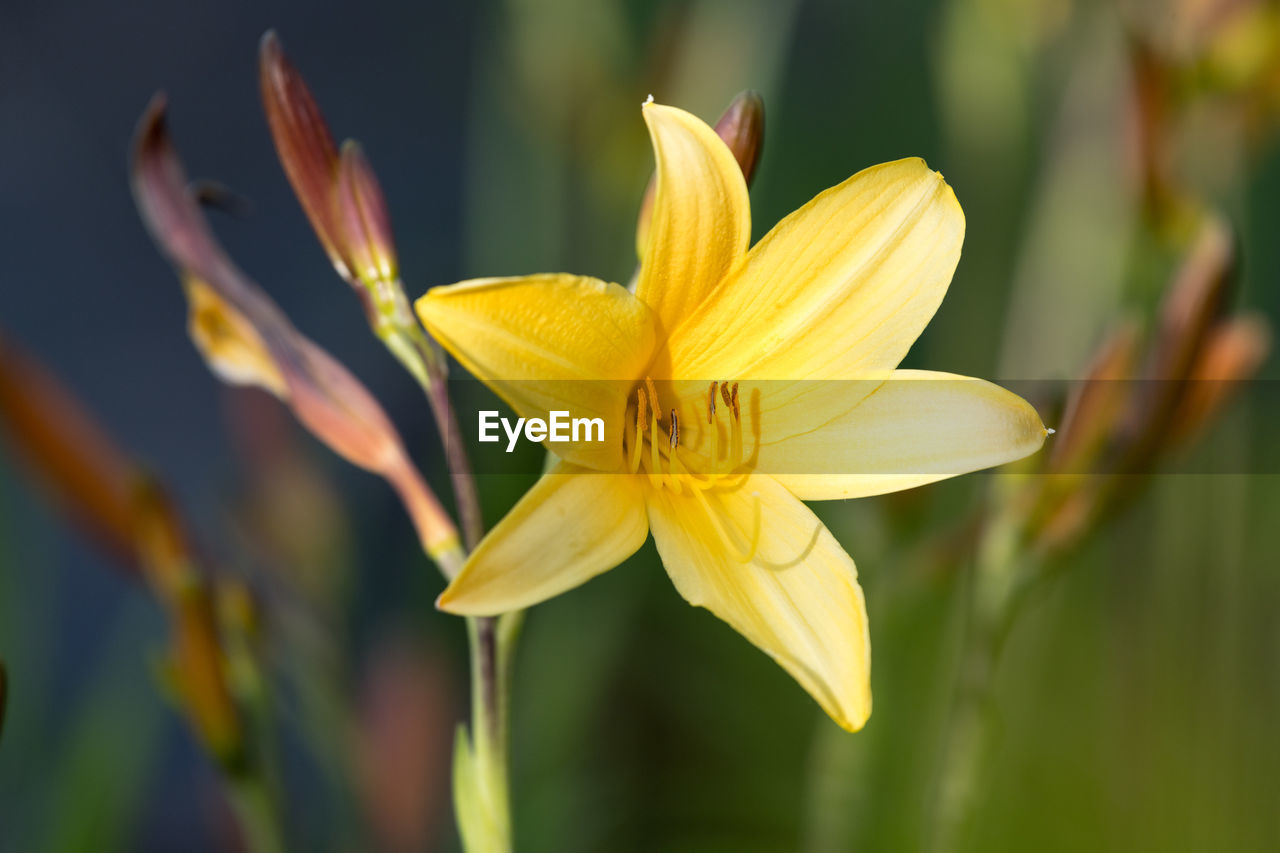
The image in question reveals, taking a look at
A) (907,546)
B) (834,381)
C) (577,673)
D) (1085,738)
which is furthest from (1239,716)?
(834,381)

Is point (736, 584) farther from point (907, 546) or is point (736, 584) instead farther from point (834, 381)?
point (907, 546)

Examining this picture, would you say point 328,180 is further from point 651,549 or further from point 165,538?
point 651,549

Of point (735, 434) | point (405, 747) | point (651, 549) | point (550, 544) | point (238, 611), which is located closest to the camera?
point (550, 544)

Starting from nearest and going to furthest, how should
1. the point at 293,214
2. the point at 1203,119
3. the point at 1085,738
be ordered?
1. the point at 1203,119
2. the point at 1085,738
3. the point at 293,214

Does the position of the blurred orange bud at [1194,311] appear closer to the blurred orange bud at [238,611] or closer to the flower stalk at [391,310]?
the flower stalk at [391,310]

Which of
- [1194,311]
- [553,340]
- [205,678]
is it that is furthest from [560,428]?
[1194,311]

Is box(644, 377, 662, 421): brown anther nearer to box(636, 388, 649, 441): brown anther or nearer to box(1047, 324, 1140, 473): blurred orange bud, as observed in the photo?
box(636, 388, 649, 441): brown anther
